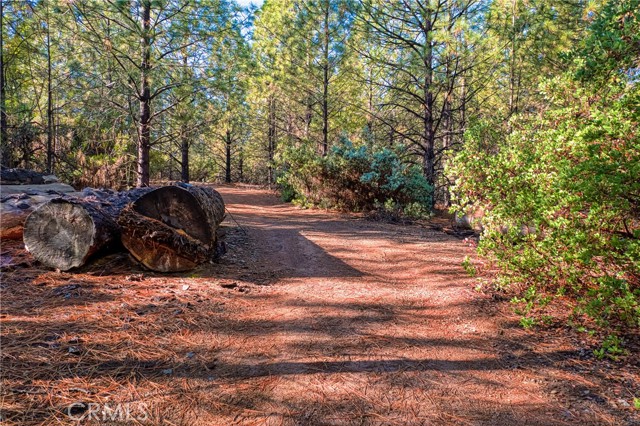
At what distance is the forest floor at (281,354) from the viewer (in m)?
1.99

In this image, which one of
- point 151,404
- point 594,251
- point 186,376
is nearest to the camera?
point 151,404

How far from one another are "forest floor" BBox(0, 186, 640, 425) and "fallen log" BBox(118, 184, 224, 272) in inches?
8.4

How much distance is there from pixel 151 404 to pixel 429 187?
28.0 feet

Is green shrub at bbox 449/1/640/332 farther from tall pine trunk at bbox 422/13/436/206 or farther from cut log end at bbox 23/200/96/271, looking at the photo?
tall pine trunk at bbox 422/13/436/206

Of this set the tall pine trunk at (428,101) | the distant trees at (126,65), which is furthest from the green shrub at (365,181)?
the distant trees at (126,65)

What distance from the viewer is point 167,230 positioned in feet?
13.0

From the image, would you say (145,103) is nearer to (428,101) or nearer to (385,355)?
(428,101)

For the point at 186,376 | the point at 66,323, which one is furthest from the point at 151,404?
the point at 66,323

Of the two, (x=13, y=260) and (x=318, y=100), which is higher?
(x=318, y=100)

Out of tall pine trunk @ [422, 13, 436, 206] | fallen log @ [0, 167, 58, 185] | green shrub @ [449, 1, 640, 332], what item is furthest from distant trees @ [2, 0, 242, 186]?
green shrub @ [449, 1, 640, 332]

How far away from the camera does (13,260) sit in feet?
13.1

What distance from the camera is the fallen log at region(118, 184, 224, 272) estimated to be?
12.8 ft

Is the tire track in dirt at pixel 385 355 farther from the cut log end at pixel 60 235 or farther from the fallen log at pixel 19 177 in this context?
the fallen log at pixel 19 177

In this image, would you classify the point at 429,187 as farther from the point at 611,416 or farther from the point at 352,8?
the point at 611,416
